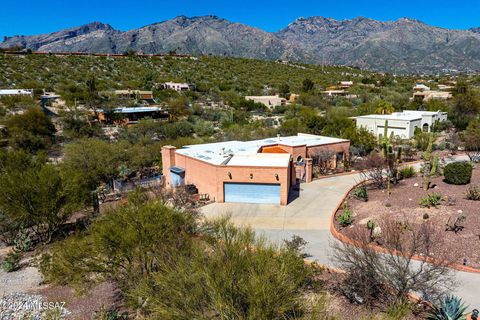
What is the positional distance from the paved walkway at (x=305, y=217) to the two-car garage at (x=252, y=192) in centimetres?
45

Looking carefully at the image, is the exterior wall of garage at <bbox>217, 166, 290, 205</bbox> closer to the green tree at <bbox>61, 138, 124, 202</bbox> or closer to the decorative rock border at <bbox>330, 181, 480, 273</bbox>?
the decorative rock border at <bbox>330, 181, 480, 273</bbox>

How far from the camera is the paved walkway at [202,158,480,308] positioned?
49.1 ft

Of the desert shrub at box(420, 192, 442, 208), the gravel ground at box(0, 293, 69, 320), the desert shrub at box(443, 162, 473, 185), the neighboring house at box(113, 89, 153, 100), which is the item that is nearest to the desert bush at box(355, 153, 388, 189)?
the desert shrub at box(443, 162, 473, 185)

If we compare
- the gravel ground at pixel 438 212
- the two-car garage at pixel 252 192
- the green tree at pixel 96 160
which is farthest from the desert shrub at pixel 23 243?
the gravel ground at pixel 438 212

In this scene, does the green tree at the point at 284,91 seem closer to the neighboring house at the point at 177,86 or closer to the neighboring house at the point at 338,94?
the neighboring house at the point at 338,94

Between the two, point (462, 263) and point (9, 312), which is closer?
point (9, 312)

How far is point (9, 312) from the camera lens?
11875mm

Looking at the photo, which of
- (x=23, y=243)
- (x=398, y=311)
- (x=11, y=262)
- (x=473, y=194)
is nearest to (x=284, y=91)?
(x=473, y=194)

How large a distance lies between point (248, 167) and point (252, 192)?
1570mm

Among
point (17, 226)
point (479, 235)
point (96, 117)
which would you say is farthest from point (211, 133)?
point (479, 235)

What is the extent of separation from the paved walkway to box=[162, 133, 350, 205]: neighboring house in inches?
31.4

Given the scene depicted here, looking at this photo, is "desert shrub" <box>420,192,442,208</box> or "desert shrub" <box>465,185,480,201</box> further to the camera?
"desert shrub" <box>465,185,480,201</box>

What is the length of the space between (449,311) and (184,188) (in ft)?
52.6

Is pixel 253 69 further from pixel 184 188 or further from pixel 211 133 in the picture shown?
pixel 184 188
